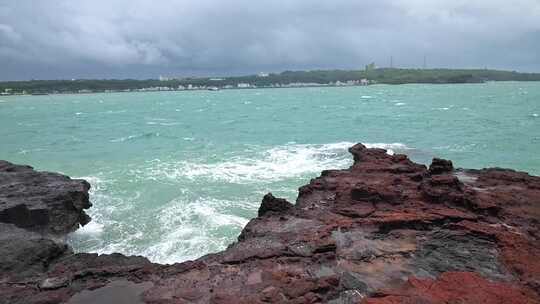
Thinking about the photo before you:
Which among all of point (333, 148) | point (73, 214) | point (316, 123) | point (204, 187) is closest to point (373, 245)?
point (73, 214)

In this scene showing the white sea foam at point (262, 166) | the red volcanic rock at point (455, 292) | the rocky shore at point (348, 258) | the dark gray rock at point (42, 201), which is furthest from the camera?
the white sea foam at point (262, 166)

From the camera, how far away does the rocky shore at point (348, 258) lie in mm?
7727

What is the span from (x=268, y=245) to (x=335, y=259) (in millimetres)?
1644

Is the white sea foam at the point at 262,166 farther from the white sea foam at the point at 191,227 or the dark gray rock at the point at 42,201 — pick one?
the dark gray rock at the point at 42,201

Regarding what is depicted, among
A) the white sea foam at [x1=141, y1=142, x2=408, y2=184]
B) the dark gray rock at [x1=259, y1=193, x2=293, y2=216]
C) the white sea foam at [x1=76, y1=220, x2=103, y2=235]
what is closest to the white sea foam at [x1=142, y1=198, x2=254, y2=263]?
the white sea foam at [x1=76, y1=220, x2=103, y2=235]

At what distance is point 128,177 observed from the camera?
83.3 ft

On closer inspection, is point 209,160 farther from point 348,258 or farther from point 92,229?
point 348,258

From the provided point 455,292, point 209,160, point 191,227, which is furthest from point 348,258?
point 209,160

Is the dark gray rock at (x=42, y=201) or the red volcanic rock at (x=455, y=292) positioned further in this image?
the dark gray rock at (x=42, y=201)

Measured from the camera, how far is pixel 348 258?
29.0ft

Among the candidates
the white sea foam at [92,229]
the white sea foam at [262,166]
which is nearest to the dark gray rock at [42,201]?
the white sea foam at [92,229]

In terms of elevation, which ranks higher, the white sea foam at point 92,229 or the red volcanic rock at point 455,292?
the red volcanic rock at point 455,292

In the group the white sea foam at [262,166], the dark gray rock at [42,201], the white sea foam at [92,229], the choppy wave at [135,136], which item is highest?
the dark gray rock at [42,201]

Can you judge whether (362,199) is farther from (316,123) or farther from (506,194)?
(316,123)
